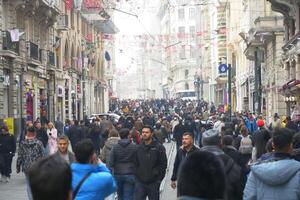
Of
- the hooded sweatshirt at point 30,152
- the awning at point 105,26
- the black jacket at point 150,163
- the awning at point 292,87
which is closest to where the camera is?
the black jacket at point 150,163

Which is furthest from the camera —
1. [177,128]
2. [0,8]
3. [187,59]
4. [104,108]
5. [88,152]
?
[187,59]

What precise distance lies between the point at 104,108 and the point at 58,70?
95.0 ft

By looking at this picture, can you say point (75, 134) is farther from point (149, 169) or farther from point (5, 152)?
point (149, 169)

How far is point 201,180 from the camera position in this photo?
480 centimetres

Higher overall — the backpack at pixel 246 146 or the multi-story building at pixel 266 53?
the multi-story building at pixel 266 53

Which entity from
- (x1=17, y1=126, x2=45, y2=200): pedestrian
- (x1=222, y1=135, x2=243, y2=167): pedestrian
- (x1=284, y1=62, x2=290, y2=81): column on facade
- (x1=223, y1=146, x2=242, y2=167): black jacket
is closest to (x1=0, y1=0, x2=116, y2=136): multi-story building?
(x1=284, y1=62, x2=290, y2=81): column on facade

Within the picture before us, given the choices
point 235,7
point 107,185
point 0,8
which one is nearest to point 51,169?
point 107,185

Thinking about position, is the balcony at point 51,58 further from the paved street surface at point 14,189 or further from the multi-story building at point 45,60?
the paved street surface at point 14,189

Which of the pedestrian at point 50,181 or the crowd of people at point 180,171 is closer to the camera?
the pedestrian at point 50,181

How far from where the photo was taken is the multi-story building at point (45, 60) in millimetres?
32500

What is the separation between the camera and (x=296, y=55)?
33406 millimetres

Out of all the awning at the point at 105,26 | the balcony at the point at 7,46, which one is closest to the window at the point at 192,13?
the awning at the point at 105,26

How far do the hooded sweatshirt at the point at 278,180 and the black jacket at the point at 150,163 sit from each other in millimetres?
4457

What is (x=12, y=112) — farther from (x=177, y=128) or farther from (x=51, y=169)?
(x=51, y=169)
